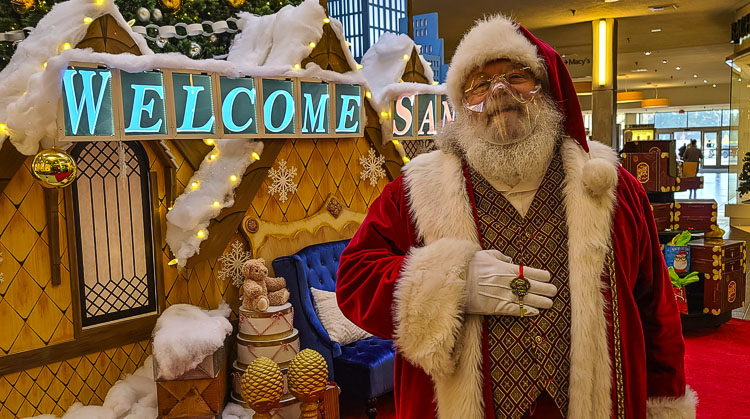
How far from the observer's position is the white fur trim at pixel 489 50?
1.76m

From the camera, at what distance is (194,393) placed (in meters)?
3.74

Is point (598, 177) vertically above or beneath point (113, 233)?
above

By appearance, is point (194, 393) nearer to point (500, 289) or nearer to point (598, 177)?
point (500, 289)

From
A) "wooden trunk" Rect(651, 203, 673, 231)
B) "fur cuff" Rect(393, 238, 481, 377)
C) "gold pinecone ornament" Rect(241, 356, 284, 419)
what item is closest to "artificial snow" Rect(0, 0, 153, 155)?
"gold pinecone ornament" Rect(241, 356, 284, 419)

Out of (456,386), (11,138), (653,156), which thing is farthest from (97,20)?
(653,156)

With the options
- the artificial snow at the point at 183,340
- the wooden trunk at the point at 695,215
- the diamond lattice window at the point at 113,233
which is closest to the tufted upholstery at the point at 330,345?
the artificial snow at the point at 183,340

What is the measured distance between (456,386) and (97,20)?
10.4 ft

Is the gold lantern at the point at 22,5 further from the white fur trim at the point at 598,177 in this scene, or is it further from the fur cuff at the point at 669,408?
the fur cuff at the point at 669,408

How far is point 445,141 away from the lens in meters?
1.91

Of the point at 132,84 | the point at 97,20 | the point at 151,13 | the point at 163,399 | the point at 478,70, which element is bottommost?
the point at 163,399

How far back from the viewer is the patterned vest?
1.60 metres

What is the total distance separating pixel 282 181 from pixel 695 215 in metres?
4.03

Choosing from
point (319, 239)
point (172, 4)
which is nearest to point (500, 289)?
point (319, 239)

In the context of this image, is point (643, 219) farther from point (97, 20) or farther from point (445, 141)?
point (97, 20)
